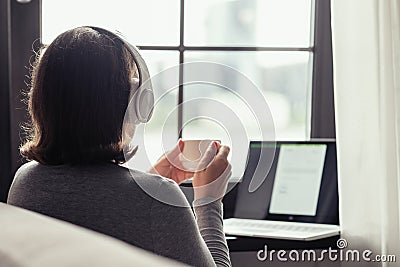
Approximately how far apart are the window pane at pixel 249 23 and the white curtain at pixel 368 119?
34 cm

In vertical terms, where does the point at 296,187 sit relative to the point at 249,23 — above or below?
below

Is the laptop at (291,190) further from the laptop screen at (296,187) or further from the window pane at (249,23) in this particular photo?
the window pane at (249,23)

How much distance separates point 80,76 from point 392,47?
0.98 meters

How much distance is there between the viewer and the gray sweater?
1.21m

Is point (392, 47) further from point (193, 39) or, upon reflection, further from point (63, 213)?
point (63, 213)

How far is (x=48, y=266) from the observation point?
455mm

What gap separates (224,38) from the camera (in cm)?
244

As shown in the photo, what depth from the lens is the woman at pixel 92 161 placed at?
1.21 meters

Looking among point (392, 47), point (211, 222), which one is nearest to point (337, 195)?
point (392, 47)

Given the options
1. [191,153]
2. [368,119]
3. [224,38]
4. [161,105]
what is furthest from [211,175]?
[224,38]

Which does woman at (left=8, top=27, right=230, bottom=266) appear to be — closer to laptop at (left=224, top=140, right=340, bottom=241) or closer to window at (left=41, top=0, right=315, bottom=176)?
laptop at (left=224, top=140, right=340, bottom=241)

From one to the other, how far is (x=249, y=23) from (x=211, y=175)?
1.06 m

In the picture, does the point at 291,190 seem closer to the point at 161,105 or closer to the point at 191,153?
the point at 161,105

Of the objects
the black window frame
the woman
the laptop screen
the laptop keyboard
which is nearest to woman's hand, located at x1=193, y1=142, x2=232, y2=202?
the woman
